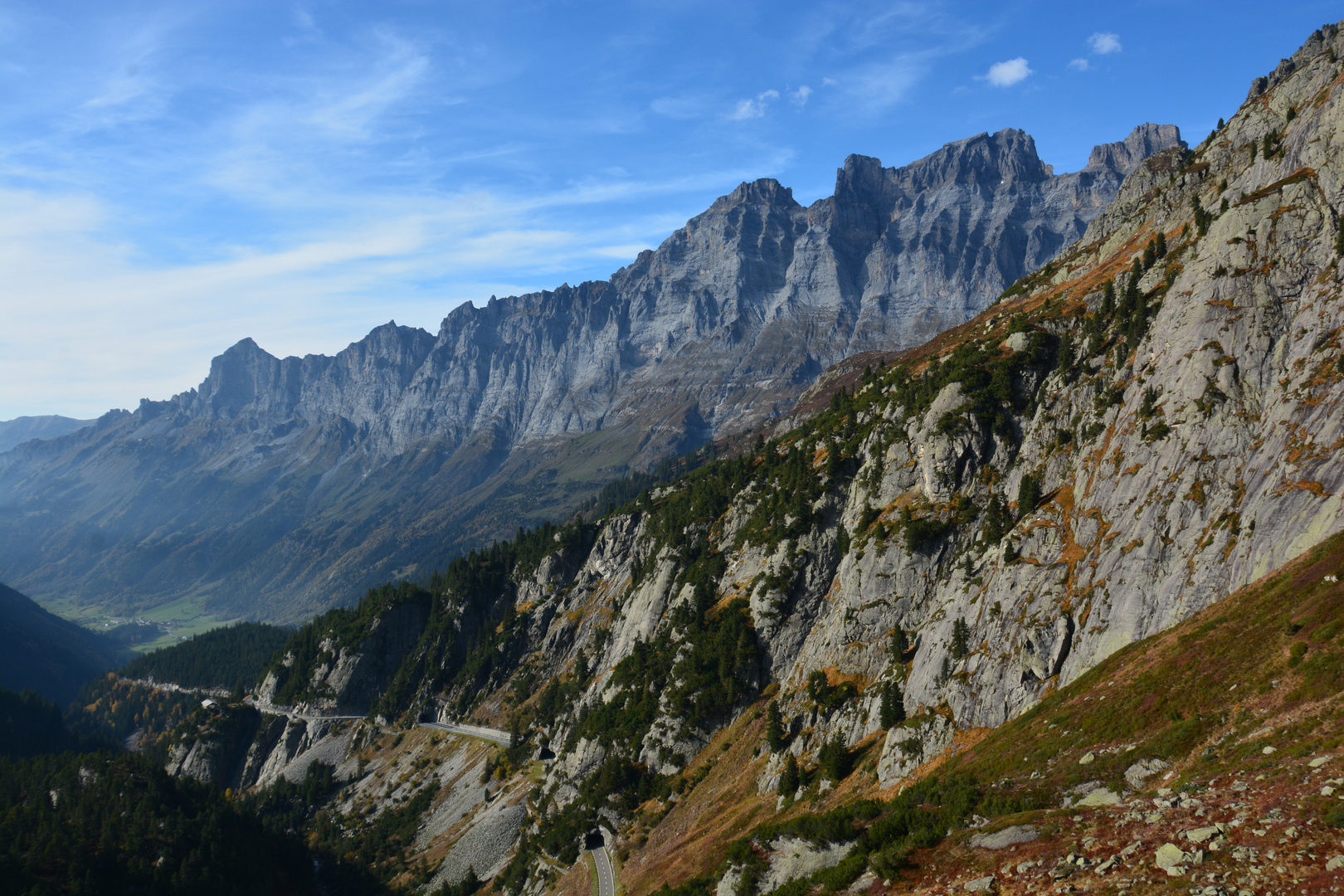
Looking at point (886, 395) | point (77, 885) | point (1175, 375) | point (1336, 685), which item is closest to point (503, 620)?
point (77, 885)

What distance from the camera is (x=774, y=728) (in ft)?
275

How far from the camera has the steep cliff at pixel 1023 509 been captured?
187 ft

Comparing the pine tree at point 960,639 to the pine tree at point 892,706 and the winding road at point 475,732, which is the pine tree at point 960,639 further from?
the winding road at point 475,732

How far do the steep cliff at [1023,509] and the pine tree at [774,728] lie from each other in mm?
675

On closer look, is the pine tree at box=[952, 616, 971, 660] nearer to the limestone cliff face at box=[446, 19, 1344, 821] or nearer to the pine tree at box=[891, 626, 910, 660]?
the limestone cliff face at box=[446, 19, 1344, 821]

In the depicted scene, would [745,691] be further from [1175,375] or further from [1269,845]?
[1269,845]

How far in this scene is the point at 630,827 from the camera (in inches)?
3728

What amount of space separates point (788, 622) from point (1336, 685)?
7563 cm

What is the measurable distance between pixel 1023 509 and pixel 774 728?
40339 millimetres

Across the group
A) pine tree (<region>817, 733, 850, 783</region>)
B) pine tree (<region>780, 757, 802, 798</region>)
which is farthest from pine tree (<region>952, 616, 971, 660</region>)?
pine tree (<region>780, 757, 802, 798</region>)

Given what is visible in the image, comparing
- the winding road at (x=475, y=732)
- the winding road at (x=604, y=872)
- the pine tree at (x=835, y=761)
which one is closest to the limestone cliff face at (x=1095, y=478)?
the pine tree at (x=835, y=761)

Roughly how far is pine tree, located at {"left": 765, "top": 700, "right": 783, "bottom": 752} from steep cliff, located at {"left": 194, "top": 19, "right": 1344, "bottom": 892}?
0.67 m

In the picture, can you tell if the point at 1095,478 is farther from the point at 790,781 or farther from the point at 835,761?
the point at 790,781

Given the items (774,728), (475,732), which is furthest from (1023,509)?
(475,732)
